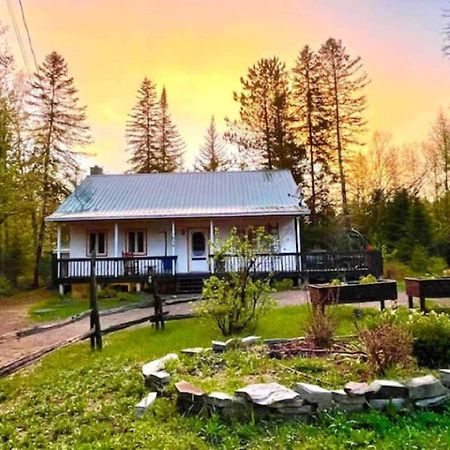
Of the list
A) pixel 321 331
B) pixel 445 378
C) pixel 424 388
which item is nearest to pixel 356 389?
pixel 424 388

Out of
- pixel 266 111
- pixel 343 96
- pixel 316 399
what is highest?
pixel 343 96

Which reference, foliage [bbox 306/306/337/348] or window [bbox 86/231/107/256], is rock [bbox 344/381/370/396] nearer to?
foliage [bbox 306/306/337/348]

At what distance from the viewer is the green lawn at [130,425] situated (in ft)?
12.1

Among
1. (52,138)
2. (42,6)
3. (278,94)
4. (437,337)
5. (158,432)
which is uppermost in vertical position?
(278,94)

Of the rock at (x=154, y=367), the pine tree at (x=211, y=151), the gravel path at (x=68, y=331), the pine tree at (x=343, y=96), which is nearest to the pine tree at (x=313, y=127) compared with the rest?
the pine tree at (x=343, y=96)

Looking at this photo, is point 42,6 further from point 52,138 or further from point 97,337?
→ point 52,138

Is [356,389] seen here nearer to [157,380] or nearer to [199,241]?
[157,380]

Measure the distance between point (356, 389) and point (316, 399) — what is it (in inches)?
15.4

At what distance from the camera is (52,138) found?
24.2 metres

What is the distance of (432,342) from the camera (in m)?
5.17

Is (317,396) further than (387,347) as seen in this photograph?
No

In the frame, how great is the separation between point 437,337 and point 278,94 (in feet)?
82.3

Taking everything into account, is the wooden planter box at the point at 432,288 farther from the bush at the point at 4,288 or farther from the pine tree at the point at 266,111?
the pine tree at the point at 266,111

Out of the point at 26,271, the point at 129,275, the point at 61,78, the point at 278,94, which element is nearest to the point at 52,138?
the point at 61,78
